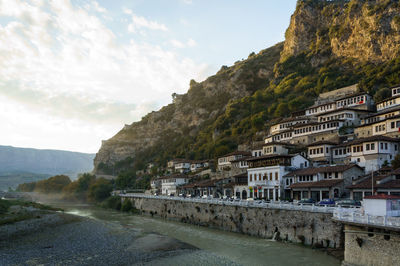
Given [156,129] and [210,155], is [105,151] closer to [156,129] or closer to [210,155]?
[156,129]

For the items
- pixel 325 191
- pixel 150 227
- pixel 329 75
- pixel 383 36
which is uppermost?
pixel 383 36

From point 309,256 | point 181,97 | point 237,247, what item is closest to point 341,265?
point 309,256

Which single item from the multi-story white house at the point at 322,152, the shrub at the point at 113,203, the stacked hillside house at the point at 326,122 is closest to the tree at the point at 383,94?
the stacked hillside house at the point at 326,122

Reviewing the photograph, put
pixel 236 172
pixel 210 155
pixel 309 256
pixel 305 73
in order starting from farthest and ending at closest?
1. pixel 305 73
2. pixel 210 155
3. pixel 236 172
4. pixel 309 256

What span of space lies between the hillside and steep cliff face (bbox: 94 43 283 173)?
0.45 meters

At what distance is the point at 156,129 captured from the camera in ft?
602

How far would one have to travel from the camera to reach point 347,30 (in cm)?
11762

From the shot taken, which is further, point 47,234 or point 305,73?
point 305,73

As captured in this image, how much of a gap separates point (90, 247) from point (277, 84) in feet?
383

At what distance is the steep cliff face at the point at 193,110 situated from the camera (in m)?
162

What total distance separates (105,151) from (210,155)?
305ft

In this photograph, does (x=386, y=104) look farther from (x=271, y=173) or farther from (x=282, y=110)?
(x=282, y=110)

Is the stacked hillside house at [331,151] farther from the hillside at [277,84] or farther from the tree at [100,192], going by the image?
the tree at [100,192]

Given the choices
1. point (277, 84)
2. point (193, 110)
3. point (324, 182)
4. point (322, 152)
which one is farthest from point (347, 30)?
point (324, 182)
